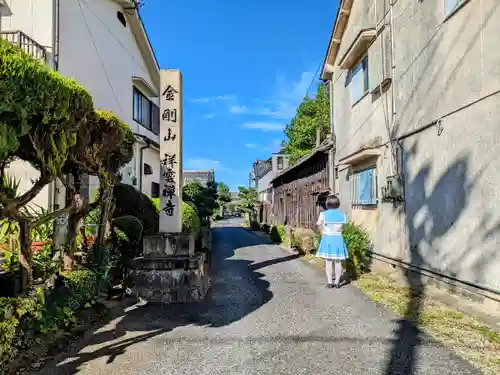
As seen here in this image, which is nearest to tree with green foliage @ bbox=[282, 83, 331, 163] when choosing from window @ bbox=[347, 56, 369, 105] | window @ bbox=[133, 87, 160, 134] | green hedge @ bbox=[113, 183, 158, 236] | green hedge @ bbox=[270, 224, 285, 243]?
green hedge @ bbox=[270, 224, 285, 243]

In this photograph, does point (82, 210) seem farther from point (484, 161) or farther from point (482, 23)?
point (482, 23)

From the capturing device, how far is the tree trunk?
4.66 metres

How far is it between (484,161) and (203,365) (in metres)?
5.07

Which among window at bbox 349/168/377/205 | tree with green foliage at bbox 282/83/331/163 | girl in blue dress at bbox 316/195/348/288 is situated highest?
tree with green foliage at bbox 282/83/331/163

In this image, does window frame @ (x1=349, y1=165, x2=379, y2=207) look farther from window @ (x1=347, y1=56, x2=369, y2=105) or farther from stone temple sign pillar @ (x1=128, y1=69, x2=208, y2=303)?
stone temple sign pillar @ (x1=128, y1=69, x2=208, y2=303)

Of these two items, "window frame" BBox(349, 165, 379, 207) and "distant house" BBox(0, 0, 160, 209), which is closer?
"distant house" BBox(0, 0, 160, 209)

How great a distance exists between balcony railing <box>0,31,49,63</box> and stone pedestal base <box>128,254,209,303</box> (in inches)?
226

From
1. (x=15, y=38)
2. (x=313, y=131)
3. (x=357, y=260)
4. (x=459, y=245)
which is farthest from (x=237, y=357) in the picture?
(x=313, y=131)

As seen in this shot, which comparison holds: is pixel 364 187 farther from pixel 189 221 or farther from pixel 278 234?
pixel 278 234

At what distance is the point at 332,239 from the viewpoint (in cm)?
810

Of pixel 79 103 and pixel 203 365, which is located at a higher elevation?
pixel 79 103

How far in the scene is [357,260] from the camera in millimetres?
9688

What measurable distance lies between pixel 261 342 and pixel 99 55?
11.4 metres

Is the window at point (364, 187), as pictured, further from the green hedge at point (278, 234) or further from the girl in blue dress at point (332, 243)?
the green hedge at point (278, 234)
